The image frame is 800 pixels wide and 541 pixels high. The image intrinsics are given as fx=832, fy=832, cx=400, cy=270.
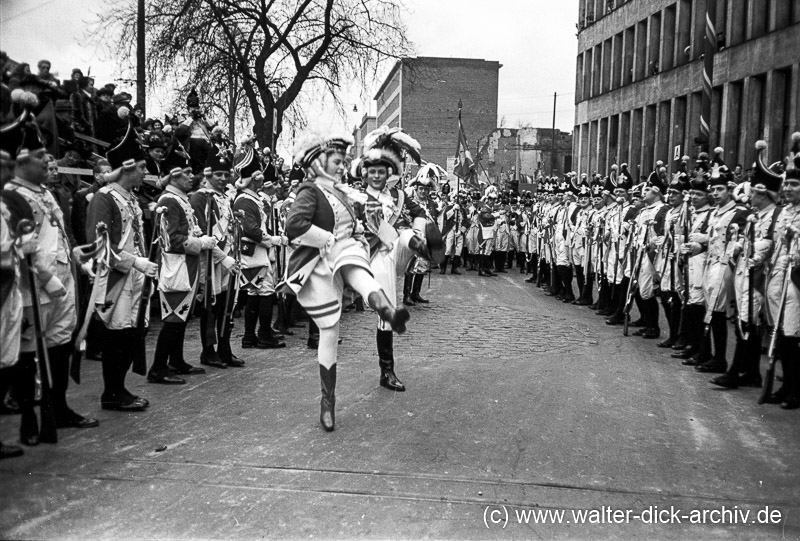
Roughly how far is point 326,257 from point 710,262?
4917mm

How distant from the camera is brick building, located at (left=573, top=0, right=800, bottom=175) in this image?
26125 mm

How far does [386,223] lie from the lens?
25.2 feet

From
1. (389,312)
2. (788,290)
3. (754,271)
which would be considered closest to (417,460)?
(389,312)

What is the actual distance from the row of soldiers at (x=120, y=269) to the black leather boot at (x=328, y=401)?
155 centimetres

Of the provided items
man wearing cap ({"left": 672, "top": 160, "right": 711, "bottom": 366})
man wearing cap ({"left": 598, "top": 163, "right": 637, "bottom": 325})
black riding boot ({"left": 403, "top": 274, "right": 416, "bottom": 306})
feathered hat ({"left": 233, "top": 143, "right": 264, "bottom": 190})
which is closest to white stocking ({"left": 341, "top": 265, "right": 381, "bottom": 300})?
feathered hat ({"left": 233, "top": 143, "right": 264, "bottom": 190})

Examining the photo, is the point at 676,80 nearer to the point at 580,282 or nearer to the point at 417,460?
the point at 580,282

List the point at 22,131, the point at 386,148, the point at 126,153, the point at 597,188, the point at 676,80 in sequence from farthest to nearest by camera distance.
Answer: the point at 676,80 → the point at 597,188 → the point at 386,148 → the point at 126,153 → the point at 22,131

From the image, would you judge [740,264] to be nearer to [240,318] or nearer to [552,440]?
[552,440]

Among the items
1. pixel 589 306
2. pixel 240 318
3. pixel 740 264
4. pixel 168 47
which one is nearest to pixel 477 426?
pixel 740 264

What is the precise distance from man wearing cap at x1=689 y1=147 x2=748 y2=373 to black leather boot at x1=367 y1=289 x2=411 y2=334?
4.46m

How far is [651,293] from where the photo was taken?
38.4 ft

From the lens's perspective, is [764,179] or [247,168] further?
[247,168]

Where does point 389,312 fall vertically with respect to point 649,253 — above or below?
below

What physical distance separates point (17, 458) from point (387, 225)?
395 cm
